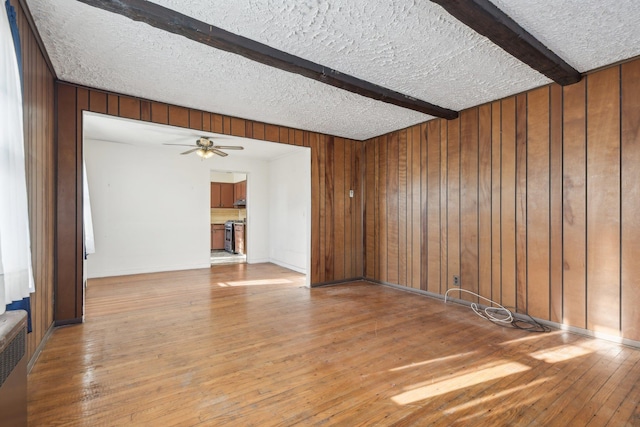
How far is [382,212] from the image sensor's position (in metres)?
5.09

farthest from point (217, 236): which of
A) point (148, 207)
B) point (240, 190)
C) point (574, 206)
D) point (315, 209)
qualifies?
point (574, 206)

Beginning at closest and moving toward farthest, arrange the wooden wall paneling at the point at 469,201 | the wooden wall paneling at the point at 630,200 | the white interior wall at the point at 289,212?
1. the wooden wall paneling at the point at 630,200
2. the wooden wall paneling at the point at 469,201
3. the white interior wall at the point at 289,212

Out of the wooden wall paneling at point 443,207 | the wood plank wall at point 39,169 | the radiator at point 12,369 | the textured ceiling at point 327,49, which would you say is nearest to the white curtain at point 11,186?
the radiator at point 12,369

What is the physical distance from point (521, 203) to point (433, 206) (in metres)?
1.11

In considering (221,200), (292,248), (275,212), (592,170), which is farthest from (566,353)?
(221,200)

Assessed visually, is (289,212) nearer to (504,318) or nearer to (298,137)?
(298,137)

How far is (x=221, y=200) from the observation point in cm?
896

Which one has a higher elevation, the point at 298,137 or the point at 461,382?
the point at 298,137

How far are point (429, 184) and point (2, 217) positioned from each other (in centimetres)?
425

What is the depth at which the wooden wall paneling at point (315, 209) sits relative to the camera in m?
4.93

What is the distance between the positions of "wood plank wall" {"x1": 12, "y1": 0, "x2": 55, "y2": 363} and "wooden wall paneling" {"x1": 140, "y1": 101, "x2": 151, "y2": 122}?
0.79m

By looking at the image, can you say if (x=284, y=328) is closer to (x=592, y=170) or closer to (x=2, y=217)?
(x=2, y=217)

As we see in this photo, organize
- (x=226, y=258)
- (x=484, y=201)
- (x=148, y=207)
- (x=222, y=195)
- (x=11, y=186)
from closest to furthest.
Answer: (x=11, y=186), (x=484, y=201), (x=148, y=207), (x=226, y=258), (x=222, y=195)

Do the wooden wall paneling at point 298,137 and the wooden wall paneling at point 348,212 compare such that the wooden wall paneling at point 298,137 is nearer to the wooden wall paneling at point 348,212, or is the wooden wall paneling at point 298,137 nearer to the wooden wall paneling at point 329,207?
the wooden wall paneling at point 329,207
